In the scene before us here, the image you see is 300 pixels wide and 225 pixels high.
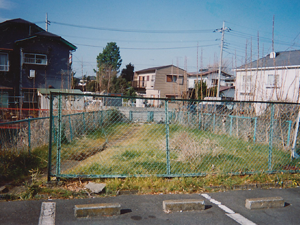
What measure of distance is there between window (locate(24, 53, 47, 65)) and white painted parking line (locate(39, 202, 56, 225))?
21.0 m

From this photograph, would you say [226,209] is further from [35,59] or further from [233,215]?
[35,59]

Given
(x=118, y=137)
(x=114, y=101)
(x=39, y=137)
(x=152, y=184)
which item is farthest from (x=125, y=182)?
(x=114, y=101)

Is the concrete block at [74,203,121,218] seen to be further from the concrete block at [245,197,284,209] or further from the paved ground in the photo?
the concrete block at [245,197,284,209]

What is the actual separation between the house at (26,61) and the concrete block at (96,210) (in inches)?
752

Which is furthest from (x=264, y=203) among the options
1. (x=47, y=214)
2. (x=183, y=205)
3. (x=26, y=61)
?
(x=26, y=61)

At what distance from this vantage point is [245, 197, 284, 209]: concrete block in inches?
140

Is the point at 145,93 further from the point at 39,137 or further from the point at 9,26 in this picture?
the point at 39,137

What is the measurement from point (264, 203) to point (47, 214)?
320cm

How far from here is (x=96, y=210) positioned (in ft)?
10.3

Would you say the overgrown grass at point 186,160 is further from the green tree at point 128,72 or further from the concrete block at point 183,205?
the green tree at point 128,72

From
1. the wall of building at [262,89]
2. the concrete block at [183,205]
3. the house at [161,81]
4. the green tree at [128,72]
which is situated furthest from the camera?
the green tree at [128,72]

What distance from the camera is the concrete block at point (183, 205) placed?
336 centimetres

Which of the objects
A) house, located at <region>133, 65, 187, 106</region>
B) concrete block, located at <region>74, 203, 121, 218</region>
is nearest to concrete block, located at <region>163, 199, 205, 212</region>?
concrete block, located at <region>74, 203, 121, 218</region>

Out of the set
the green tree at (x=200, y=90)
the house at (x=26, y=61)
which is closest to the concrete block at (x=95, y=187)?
the green tree at (x=200, y=90)
